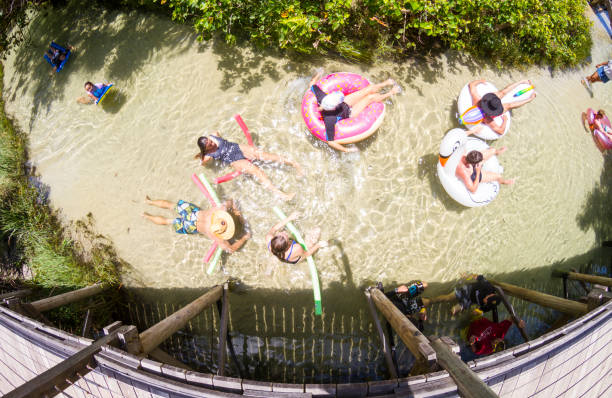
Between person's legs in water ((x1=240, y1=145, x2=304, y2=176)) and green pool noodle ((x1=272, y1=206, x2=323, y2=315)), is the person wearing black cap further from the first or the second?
person's legs in water ((x1=240, y1=145, x2=304, y2=176))

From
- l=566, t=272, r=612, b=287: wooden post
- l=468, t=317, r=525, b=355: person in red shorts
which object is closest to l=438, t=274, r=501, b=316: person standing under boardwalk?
l=468, t=317, r=525, b=355: person in red shorts

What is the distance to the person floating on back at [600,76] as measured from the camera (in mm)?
5398

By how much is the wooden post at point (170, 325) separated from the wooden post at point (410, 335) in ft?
7.04

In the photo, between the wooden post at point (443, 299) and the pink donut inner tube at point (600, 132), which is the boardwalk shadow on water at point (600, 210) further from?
the wooden post at point (443, 299)

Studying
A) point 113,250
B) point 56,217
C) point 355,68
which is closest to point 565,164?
point 355,68

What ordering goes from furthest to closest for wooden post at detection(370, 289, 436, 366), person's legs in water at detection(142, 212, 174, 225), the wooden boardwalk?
person's legs in water at detection(142, 212, 174, 225)
wooden post at detection(370, 289, 436, 366)
the wooden boardwalk

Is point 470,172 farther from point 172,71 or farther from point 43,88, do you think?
point 43,88

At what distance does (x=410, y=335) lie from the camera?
254 cm

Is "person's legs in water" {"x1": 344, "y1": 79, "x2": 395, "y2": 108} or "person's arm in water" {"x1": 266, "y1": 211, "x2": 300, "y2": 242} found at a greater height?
"person's legs in water" {"x1": 344, "y1": 79, "x2": 395, "y2": 108}

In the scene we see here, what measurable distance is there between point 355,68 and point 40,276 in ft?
19.7

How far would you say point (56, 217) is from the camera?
15.9 feet

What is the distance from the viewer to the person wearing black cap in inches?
159

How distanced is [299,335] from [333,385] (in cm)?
249

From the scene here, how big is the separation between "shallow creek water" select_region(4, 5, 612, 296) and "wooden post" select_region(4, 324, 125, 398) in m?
2.31
